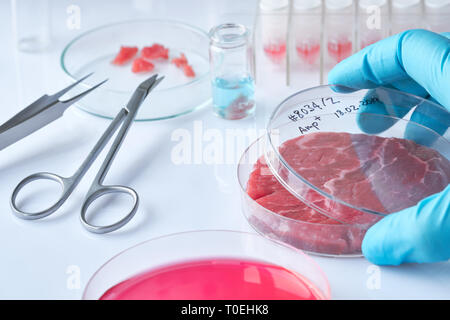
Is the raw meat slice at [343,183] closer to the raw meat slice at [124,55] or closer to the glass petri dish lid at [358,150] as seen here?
the glass petri dish lid at [358,150]

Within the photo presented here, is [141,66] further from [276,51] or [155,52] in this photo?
[276,51]

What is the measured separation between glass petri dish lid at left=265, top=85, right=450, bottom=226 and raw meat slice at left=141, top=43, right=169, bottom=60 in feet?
2.12

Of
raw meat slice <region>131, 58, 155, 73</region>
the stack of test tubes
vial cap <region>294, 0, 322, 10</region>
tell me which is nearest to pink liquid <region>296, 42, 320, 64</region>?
the stack of test tubes

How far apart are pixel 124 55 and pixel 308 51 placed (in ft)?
1.94

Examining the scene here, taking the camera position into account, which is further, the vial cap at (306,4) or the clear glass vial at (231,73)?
the vial cap at (306,4)

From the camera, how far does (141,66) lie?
1.86 metres

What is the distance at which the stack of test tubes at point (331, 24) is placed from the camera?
182cm

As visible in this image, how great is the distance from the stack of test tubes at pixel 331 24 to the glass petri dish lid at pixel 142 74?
24 centimetres

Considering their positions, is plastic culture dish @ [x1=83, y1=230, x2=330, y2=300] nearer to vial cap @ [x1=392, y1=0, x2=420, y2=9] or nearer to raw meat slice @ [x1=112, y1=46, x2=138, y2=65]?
raw meat slice @ [x1=112, y1=46, x2=138, y2=65]

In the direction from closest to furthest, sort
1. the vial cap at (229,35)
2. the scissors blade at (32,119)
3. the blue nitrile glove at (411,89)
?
the blue nitrile glove at (411,89)
the scissors blade at (32,119)
the vial cap at (229,35)

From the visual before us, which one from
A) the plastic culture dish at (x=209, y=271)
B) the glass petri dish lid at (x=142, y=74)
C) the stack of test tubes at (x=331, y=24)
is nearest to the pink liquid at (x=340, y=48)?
the stack of test tubes at (x=331, y=24)

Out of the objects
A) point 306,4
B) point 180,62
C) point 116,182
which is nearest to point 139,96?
point 116,182

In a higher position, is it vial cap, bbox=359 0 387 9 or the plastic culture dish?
vial cap, bbox=359 0 387 9

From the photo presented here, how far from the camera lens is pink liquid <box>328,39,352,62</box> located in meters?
1.84
